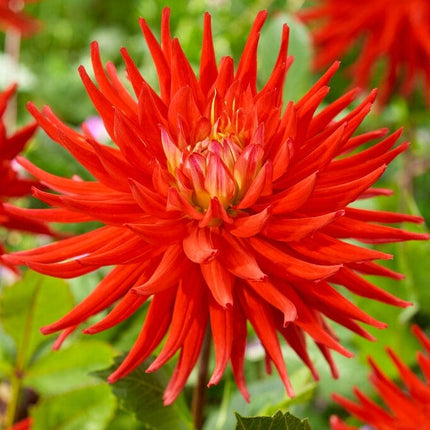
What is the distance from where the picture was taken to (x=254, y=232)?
1.14 ft

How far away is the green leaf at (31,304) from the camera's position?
52 centimetres

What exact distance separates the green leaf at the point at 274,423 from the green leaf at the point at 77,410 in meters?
0.16

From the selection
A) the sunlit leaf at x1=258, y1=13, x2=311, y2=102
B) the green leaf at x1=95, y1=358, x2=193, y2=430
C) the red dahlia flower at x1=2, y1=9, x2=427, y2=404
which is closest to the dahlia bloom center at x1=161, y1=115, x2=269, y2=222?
the red dahlia flower at x1=2, y1=9, x2=427, y2=404

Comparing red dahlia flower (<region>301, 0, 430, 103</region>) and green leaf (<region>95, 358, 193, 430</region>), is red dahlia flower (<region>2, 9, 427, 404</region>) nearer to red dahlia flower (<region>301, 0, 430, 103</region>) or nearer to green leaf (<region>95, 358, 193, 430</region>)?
green leaf (<region>95, 358, 193, 430</region>)

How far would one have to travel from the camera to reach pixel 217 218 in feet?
1.22

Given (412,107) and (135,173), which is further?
(412,107)

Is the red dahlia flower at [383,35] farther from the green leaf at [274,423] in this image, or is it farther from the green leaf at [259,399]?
the green leaf at [274,423]

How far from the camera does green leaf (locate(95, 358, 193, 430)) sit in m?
0.43

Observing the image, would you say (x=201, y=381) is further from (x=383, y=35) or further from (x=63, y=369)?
Result: (x=383, y=35)

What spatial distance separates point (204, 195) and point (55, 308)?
193mm

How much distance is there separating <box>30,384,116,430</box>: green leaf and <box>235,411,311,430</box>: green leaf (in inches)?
6.3

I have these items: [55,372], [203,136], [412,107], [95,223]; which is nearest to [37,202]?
[95,223]

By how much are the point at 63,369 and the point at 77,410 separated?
0.05 meters

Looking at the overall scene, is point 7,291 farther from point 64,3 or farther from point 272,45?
point 64,3
